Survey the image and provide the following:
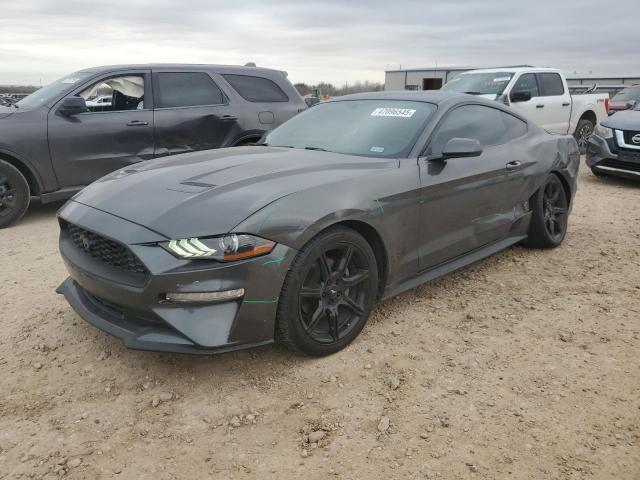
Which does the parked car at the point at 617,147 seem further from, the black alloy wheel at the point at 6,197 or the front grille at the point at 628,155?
the black alloy wheel at the point at 6,197

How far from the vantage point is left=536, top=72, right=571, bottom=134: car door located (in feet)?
33.9

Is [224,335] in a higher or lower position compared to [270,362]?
higher

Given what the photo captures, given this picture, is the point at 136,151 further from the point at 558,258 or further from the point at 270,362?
the point at 558,258

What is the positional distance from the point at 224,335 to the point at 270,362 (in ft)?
1.68

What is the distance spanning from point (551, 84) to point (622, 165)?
3.17 m

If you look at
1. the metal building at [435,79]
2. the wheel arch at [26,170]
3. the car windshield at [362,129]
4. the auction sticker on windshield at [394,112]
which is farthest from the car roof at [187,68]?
the metal building at [435,79]

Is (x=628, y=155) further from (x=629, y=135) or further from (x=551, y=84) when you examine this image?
(x=551, y=84)

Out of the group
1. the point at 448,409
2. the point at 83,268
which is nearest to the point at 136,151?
the point at 83,268

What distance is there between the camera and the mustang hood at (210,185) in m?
2.68

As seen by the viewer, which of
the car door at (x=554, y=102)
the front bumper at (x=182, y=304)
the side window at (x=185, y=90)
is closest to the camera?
the front bumper at (x=182, y=304)

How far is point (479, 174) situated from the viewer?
12.8ft

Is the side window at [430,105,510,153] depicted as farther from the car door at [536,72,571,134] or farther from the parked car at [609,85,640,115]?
the parked car at [609,85,640,115]

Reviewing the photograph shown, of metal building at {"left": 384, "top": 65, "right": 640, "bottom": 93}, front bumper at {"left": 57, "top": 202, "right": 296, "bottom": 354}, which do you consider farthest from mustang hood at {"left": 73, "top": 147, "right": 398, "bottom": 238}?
metal building at {"left": 384, "top": 65, "right": 640, "bottom": 93}

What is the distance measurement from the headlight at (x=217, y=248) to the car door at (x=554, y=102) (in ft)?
30.1
